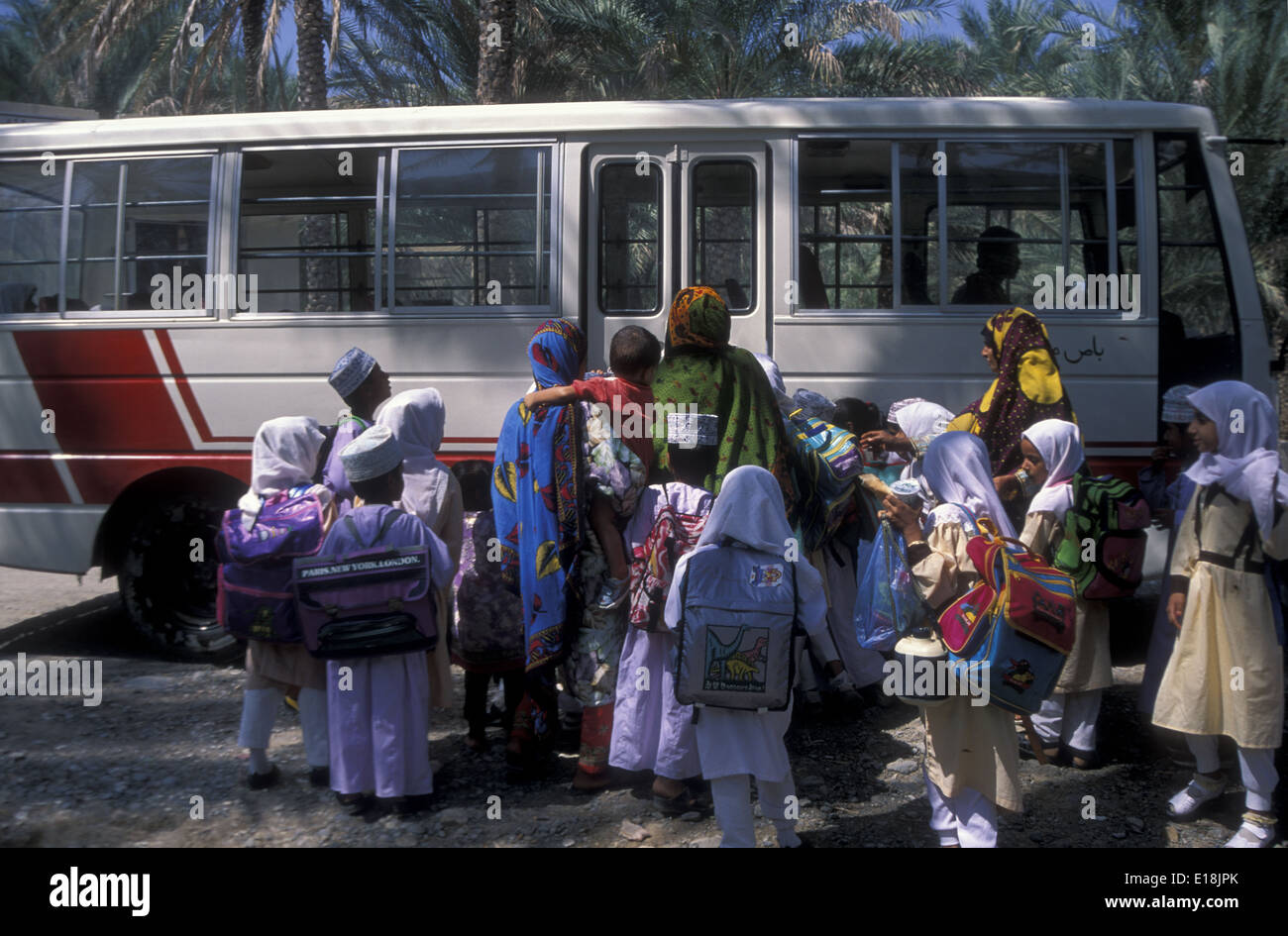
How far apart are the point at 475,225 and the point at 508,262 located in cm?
28

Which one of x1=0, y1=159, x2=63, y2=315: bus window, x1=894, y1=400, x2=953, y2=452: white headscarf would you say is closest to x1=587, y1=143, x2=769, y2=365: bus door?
x1=894, y1=400, x2=953, y2=452: white headscarf

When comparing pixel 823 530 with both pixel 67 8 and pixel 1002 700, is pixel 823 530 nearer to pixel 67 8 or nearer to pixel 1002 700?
pixel 1002 700

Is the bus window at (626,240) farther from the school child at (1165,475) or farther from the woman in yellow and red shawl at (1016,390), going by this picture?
the school child at (1165,475)

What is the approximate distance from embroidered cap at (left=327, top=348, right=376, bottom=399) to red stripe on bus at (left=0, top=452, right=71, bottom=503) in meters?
2.46

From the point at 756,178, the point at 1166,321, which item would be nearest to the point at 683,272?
the point at 756,178

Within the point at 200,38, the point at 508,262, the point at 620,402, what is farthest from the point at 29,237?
the point at 200,38

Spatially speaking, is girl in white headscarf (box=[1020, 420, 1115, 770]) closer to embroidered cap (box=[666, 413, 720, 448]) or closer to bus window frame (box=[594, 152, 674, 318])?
embroidered cap (box=[666, 413, 720, 448])

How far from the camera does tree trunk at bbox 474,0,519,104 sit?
496 inches

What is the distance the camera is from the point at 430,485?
4.77 metres

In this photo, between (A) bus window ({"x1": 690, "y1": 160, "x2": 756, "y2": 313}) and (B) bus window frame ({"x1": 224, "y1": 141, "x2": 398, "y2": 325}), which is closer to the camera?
(A) bus window ({"x1": 690, "y1": 160, "x2": 756, "y2": 313})

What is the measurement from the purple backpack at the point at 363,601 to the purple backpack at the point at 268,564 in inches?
10.9

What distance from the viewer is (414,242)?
6305mm

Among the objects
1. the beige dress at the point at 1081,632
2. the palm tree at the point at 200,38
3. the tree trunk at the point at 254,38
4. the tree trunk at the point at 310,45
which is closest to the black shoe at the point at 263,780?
the beige dress at the point at 1081,632

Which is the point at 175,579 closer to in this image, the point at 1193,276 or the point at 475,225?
the point at 475,225
